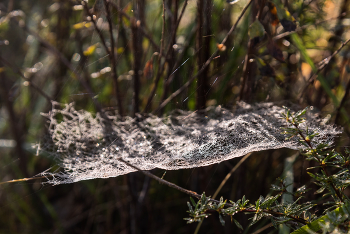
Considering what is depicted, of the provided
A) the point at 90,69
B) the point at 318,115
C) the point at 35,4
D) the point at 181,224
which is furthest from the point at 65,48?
the point at 318,115

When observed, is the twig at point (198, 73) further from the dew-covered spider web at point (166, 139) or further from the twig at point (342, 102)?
the twig at point (342, 102)

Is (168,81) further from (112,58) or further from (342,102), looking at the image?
(342,102)

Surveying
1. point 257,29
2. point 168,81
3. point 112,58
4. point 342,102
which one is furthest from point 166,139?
point 342,102

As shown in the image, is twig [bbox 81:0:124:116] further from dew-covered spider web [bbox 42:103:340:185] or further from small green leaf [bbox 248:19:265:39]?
small green leaf [bbox 248:19:265:39]

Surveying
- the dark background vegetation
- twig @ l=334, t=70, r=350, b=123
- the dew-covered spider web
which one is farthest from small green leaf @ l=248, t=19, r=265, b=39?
twig @ l=334, t=70, r=350, b=123

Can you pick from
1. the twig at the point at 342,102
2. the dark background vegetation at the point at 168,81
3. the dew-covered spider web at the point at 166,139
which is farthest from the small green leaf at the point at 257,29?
the twig at the point at 342,102

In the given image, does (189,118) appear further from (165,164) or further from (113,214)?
(113,214)
